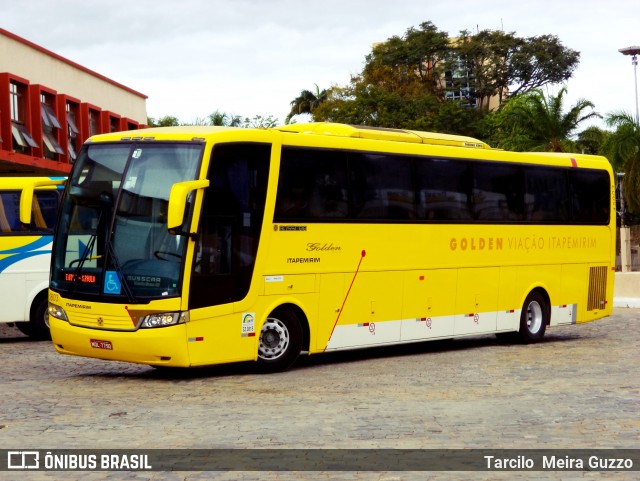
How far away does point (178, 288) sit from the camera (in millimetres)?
14852

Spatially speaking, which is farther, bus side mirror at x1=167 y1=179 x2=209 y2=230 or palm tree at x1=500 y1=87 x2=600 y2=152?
palm tree at x1=500 y1=87 x2=600 y2=152

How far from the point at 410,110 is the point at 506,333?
50983 mm

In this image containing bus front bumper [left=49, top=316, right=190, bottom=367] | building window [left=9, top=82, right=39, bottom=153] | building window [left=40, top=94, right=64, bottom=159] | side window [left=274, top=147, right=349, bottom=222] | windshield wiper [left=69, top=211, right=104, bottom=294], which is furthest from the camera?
building window [left=40, top=94, right=64, bottom=159]

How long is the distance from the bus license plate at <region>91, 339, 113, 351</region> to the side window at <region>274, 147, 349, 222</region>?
2881mm

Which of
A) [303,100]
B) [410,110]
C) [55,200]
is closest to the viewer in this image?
[55,200]

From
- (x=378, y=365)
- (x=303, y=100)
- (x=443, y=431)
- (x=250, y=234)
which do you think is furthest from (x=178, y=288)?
(x=303, y=100)

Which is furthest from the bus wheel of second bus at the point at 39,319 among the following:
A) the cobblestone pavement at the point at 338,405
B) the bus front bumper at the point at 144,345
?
the bus front bumper at the point at 144,345

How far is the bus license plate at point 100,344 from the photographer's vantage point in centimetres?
1503

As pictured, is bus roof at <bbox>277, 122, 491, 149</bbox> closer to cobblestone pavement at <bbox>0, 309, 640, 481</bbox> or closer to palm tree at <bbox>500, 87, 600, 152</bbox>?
cobblestone pavement at <bbox>0, 309, 640, 481</bbox>

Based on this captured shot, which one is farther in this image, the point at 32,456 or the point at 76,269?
the point at 76,269

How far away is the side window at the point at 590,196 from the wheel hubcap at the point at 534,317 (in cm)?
194

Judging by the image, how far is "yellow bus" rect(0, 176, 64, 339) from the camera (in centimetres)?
2155

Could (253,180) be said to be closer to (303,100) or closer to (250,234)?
(250,234)

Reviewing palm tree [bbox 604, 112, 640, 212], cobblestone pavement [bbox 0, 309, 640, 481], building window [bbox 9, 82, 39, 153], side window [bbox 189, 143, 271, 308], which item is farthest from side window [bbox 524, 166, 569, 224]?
palm tree [bbox 604, 112, 640, 212]
